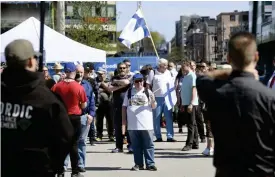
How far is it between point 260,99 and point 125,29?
50.0ft

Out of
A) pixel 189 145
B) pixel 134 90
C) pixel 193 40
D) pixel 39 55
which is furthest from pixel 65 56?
pixel 193 40

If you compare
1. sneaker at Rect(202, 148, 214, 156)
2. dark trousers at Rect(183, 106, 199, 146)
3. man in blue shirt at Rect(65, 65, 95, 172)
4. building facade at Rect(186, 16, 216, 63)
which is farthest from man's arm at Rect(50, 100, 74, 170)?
building facade at Rect(186, 16, 216, 63)

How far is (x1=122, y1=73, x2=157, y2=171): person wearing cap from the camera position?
999cm

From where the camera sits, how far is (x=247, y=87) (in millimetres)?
4309

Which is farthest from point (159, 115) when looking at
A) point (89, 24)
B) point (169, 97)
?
point (89, 24)

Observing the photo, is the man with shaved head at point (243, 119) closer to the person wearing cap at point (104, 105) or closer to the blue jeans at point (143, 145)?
the blue jeans at point (143, 145)

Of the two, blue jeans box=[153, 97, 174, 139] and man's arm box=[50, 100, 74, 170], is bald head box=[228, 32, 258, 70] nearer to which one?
man's arm box=[50, 100, 74, 170]

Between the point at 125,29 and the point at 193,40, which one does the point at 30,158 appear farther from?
the point at 193,40

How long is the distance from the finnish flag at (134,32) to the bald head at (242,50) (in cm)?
1495

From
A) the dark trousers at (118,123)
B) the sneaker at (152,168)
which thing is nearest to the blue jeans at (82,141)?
the sneaker at (152,168)

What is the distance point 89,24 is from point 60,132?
38431mm

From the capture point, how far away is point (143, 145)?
396 inches

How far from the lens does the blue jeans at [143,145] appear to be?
9.98m

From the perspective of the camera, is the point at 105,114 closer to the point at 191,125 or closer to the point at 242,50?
the point at 191,125
